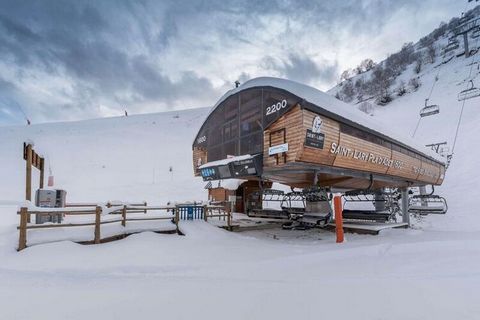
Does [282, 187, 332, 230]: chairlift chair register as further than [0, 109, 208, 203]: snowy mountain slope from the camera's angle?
No

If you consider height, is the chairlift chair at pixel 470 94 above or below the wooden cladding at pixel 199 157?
above

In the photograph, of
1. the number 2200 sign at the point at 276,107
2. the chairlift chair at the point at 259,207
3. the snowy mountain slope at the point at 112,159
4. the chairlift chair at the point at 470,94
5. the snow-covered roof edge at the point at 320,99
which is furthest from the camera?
the chairlift chair at the point at 470,94

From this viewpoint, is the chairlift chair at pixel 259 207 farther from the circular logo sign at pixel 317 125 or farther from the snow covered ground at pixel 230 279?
the circular logo sign at pixel 317 125

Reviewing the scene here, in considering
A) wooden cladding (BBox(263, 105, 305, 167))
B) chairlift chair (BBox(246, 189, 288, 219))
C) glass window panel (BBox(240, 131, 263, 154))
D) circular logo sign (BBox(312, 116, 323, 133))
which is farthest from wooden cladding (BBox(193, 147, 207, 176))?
circular logo sign (BBox(312, 116, 323, 133))

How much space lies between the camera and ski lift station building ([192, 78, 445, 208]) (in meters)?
8.44

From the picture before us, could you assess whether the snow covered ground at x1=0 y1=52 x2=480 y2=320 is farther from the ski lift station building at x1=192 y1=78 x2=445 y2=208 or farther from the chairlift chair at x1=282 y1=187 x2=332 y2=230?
the ski lift station building at x1=192 y1=78 x2=445 y2=208

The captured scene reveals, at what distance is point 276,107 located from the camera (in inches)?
361

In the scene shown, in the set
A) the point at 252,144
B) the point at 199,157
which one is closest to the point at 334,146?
the point at 252,144

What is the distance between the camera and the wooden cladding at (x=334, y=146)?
820 cm

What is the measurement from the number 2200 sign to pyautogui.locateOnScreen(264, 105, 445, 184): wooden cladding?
0.39 metres

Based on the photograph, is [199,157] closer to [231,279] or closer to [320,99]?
[320,99]

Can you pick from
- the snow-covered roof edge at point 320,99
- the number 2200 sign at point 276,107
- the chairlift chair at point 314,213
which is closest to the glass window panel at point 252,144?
the number 2200 sign at point 276,107

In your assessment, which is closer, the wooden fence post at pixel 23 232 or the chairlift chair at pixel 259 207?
the wooden fence post at pixel 23 232

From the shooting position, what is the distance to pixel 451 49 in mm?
51906
